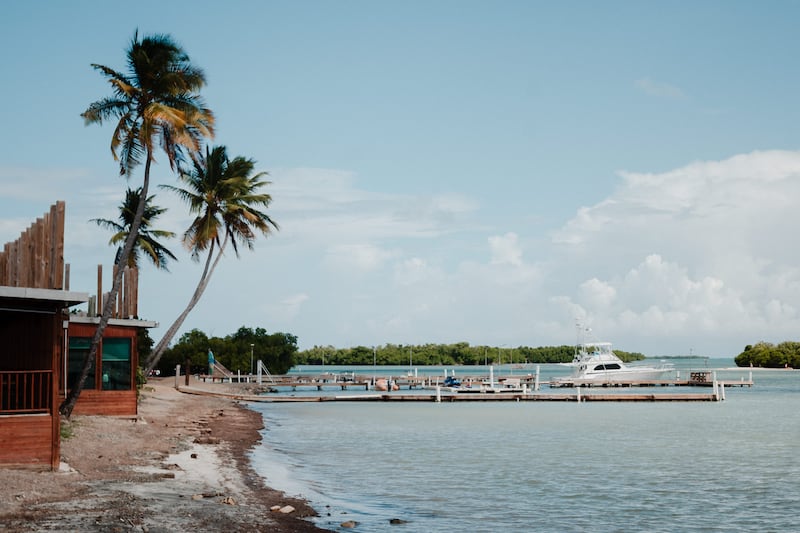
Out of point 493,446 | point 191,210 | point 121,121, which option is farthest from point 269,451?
point 191,210

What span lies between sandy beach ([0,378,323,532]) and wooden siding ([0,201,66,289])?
3607 mm

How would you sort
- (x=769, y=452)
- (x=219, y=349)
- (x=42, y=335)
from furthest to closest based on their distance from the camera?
(x=219, y=349)
(x=769, y=452)
(x=42, y=335)

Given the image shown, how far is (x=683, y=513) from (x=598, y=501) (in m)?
2.29

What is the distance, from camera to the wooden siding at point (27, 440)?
54.6 ft

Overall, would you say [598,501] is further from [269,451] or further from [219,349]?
[219,349]

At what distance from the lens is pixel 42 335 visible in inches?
692

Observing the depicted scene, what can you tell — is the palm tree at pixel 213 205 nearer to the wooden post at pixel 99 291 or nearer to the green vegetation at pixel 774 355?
the wooden post at pixel 99 291

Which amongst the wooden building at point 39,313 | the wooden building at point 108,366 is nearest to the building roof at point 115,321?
the wooden building at point 108,366

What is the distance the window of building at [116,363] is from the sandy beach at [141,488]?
116cm

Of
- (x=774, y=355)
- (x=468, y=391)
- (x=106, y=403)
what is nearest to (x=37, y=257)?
(x=106, y=403)

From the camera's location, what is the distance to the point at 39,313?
56.5ft

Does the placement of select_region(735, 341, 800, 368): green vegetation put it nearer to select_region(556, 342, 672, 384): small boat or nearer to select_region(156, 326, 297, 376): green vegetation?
select_region(556, 342, 672, 384): small boat

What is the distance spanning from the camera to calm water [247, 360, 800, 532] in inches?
749

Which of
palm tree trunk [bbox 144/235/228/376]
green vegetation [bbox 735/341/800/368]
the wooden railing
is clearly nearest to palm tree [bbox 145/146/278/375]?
palm tree trunk [bbox 144/235/228/376]
